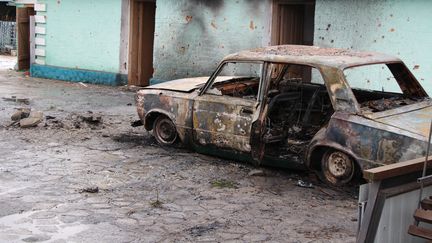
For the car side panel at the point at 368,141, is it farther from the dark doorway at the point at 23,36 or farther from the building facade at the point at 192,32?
the dark doorway at the point at 23,36

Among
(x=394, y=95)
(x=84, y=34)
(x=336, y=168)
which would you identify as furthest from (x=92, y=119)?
(x=84, y=34)

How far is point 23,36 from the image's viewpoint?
61.3 ft

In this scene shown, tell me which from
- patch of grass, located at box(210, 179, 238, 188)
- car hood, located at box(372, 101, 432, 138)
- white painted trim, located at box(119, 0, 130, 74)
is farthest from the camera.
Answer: white painted trim, located at box(119, 0, 130, 74)

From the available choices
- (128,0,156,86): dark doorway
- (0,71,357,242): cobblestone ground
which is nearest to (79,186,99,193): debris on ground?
(0,71,357,242): cobblestone ground

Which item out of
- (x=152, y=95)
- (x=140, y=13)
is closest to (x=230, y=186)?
(x=152, y=95)

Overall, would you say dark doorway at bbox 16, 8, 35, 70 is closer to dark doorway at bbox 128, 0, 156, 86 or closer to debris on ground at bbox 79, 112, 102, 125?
dark doorway at bbox 128, 0, 156, 86

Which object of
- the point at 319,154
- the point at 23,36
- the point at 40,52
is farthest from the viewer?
the point at 23,36

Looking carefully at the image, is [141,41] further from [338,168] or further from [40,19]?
[338,168]

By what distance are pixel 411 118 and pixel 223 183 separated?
2.15 meters

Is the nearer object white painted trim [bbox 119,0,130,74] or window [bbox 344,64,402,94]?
window [bbox 344,64,402,94]

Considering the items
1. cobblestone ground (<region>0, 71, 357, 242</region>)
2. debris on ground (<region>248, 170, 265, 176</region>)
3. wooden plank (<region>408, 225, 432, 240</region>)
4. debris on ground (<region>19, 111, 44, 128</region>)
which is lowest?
cobblestone ground (<region>0, 71, 357, 242</region>)

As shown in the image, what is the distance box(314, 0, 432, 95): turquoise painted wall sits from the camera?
35.7ft

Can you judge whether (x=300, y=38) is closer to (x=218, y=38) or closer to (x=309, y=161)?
(x=218, y=38)

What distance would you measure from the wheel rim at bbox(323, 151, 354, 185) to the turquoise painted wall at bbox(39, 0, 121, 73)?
10072mm
